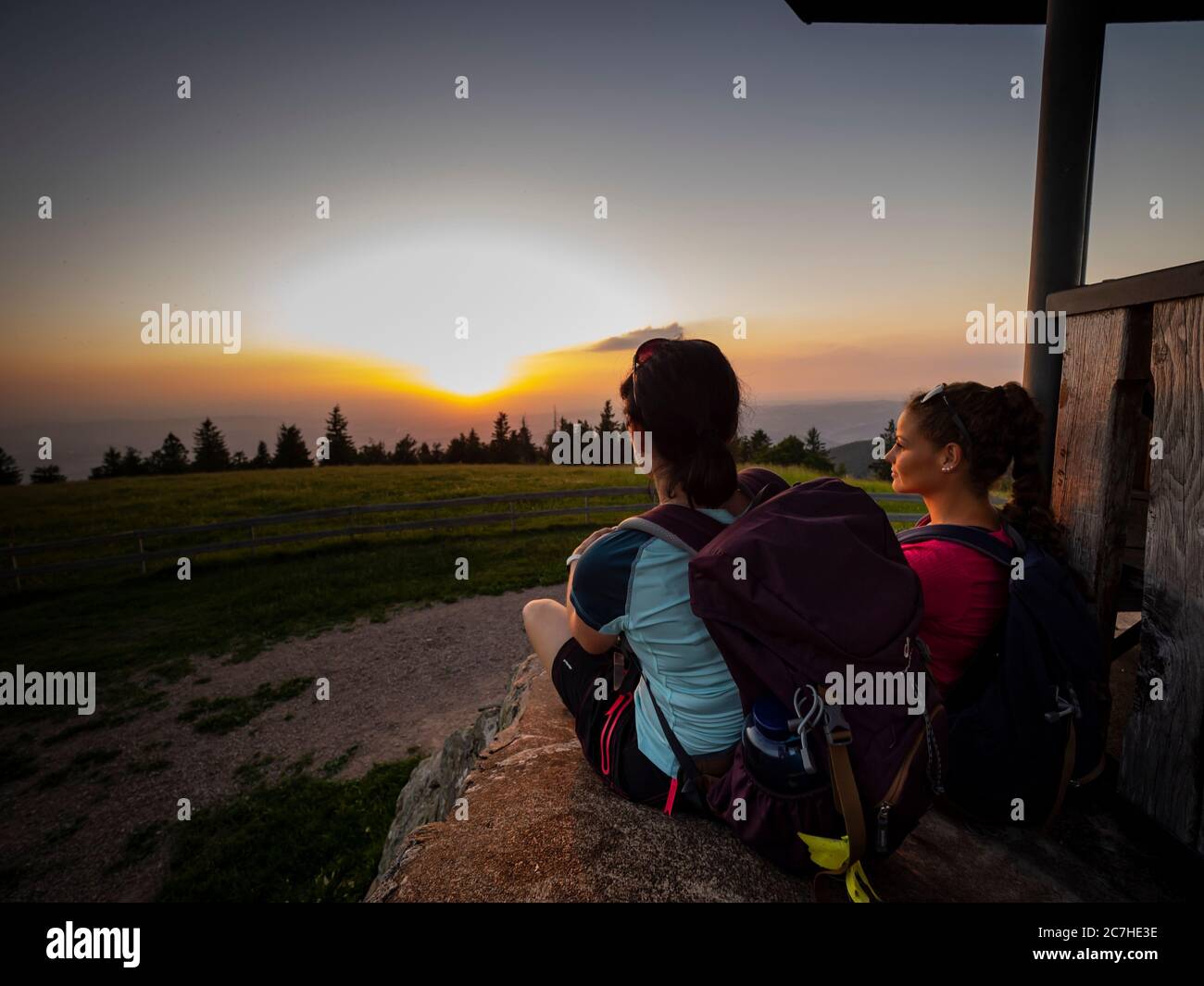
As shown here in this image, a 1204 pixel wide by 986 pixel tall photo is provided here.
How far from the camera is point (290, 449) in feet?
95.0

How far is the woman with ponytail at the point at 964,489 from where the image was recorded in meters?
2.22

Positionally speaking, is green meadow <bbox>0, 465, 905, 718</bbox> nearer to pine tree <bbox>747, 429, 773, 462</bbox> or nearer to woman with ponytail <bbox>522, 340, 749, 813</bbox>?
pine tree <bbox>747, 429, 773, 462</bbox>

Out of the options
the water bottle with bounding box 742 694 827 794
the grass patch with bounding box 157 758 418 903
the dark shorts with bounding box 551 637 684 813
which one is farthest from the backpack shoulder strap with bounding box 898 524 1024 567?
the grass patch with bounding box 157 758 418 903

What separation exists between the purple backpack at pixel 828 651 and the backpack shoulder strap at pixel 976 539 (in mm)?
672

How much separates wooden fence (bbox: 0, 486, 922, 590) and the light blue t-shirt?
11720 millimetres

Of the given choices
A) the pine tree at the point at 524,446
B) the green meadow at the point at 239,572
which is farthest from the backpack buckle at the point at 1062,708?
the pine tree at the point at 524,446

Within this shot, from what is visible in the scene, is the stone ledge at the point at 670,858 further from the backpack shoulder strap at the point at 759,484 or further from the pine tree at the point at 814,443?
the pine tree at the point at 814,443

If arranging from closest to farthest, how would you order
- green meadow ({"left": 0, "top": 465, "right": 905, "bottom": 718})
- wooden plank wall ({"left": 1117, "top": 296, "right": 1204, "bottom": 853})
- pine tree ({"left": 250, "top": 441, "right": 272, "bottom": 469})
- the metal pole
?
wooden plank wall ({"left": 1117, "top": 296, "right": 1204, "bottom": 853}) < the metal pole < green meadow ({"left": 0, "top": 465, "right": 905, "bottom": 718}) < pine tree ({"left": 250, "top": 441, "right": 272, "bottom": 469})

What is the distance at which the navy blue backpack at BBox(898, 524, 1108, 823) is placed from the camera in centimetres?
214

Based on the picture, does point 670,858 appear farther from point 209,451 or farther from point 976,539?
point 209,451

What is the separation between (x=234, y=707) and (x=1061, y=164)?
8784 mm
